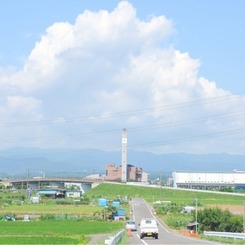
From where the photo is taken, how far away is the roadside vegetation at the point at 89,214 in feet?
149

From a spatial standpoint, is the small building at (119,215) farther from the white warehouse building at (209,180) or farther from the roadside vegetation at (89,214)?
the white warehouse building at (209,180)

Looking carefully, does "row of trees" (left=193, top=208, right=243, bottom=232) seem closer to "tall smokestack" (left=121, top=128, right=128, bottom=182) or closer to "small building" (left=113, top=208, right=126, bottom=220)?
"small building" (left=113, top=208, right=126, bottom=220)

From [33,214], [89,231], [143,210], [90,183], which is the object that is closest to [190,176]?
[90,183]

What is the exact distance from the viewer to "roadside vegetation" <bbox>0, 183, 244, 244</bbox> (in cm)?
4547

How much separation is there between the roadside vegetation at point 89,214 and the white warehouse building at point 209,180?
23.7 meters

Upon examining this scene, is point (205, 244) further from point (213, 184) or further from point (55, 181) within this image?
point (55, 181)

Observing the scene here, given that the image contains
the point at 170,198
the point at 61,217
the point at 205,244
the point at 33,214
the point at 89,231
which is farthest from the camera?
the point at 170,198

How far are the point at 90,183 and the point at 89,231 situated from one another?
9180 centimetres

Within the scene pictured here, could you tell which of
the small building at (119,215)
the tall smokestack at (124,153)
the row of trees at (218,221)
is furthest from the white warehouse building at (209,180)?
the row of trees at (218,221)

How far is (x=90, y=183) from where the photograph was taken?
141 m

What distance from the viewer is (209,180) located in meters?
146

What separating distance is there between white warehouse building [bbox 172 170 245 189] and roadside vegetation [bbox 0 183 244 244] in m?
23.7

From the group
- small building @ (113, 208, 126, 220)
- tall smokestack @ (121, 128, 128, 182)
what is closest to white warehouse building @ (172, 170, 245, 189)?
tall smokestack @ (121, 128, 128, 182)

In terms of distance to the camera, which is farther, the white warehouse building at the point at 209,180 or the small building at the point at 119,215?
the white warehouse building at the point at 209,180
